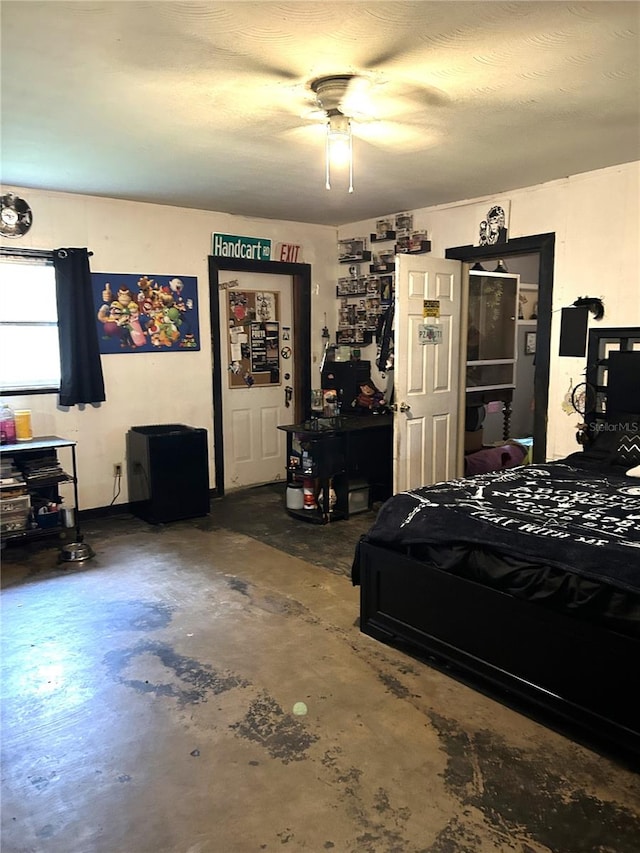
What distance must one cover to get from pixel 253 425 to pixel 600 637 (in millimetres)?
4372

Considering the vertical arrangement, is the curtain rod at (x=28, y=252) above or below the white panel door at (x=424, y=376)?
above

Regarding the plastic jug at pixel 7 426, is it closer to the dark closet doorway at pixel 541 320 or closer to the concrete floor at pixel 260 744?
the concrete floor at pixel 260 744

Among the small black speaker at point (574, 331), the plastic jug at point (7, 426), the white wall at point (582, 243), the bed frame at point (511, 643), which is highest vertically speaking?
the white wall at point (582, 243)

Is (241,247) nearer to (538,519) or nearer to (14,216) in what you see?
(14,216)

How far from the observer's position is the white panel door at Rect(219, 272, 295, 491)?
595cm

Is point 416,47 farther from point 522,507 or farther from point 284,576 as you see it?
point 284,576

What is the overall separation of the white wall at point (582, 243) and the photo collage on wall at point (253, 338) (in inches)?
88.4

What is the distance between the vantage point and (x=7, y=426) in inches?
175

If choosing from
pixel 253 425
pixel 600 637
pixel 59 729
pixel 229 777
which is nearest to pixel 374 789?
pixel 229 777

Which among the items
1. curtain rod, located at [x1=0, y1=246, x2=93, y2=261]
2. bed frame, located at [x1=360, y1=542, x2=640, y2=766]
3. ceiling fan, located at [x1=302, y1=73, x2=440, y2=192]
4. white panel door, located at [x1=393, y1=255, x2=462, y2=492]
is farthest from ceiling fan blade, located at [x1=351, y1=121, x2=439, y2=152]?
curtain rod, located at [x1=0, y1=246, x2=93, y2=261]

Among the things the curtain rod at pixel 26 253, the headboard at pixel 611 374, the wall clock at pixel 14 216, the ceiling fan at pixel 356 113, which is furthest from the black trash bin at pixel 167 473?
the headboard at pixel 611 374

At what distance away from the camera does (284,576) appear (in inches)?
155

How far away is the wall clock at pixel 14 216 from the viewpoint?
4504mm

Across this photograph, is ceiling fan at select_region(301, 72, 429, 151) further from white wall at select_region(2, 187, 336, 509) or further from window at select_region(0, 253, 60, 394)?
window at select_region(0, 253, 60, 394)
